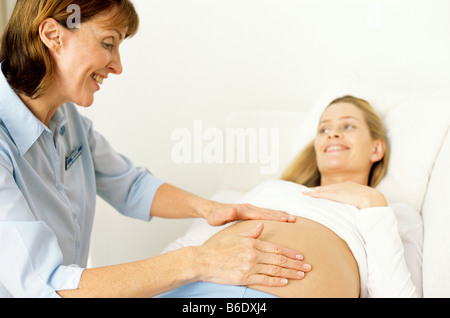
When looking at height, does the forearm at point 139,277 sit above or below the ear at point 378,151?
below

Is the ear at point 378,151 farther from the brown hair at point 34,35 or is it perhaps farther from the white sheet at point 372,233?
the brown hair at point 34,35

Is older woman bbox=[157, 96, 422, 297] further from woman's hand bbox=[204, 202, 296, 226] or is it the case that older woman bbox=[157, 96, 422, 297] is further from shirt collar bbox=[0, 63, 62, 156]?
shirt collar bbox=[0, 63, 62, 156]

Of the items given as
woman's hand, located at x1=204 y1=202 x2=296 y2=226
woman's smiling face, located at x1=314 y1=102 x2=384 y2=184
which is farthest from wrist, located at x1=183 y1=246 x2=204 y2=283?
woman's smiling face, located at x1=314 y1=102 x2=384 y2=184

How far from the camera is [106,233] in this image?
2.37m

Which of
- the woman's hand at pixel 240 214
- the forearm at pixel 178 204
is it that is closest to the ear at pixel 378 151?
the woman's hand at pixel 240 214

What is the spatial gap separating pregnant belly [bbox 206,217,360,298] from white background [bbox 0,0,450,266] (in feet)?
3.26

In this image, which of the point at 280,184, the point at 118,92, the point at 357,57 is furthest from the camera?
the point at 118,92

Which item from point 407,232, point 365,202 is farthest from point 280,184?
point 407,232

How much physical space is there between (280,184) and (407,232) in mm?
423

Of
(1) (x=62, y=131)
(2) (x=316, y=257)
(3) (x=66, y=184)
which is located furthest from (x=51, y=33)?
(2) (x=316, y=257)

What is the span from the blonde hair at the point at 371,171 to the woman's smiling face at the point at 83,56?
88 cm

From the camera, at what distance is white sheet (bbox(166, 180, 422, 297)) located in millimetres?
1166

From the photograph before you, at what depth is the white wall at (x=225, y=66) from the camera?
1.99m
